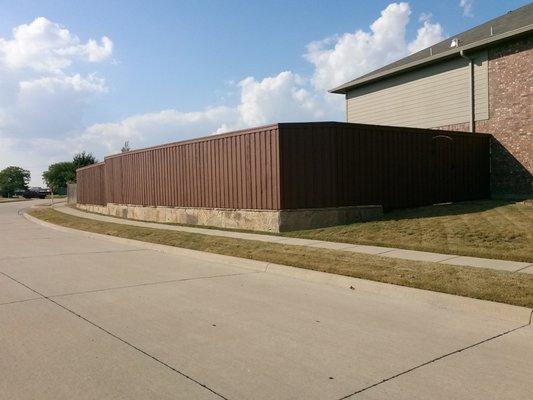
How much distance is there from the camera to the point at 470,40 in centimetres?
2038

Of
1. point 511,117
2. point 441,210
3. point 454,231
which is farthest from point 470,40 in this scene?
point 454,231

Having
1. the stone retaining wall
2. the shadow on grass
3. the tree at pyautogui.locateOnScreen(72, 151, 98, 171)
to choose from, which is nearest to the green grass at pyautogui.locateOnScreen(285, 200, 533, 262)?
the shadow on grass

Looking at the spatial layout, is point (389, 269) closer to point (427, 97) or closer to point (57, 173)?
point (427, 97)

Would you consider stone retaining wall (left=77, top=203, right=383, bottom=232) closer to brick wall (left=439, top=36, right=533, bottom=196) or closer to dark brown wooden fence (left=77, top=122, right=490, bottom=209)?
dark brown wooden fence (left=77, top=122, right=490, bottom=209)

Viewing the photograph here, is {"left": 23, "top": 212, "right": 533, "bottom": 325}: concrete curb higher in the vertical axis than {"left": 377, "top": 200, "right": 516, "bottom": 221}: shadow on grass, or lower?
lower

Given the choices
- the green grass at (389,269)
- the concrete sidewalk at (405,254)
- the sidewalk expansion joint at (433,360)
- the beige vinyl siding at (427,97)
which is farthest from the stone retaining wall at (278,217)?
the sidewalk expansion joint at (433,360)

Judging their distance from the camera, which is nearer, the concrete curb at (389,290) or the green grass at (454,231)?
the concrete curb at (389,290)

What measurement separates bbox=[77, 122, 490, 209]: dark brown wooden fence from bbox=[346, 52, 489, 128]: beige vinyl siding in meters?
1.87

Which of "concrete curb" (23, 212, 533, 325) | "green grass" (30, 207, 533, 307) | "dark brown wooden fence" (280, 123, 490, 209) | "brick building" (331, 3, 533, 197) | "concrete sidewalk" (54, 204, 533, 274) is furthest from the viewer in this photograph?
"brick building" (331, 3, 533, 197)

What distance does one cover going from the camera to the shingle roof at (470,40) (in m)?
18.5

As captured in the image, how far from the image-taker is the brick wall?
18.0 metres

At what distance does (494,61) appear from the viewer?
1898cm

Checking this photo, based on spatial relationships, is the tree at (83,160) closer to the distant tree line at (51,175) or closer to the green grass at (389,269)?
the distant tree line at (51,175)

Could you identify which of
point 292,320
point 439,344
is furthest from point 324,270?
point 439,344
